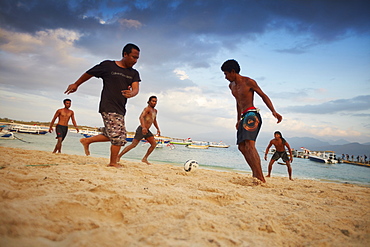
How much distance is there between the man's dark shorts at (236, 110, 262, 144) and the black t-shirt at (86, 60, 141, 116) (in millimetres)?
2453

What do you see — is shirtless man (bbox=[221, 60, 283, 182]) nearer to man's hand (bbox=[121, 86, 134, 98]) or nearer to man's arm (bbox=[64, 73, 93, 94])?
man's hand (bbox=[121, 86, 134, 98])

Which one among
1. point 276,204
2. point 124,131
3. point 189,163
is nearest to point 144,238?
point 276,204

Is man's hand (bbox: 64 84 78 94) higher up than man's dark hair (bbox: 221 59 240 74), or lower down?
lower down

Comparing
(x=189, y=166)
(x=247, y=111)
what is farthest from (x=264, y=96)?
(x=189, y=166)

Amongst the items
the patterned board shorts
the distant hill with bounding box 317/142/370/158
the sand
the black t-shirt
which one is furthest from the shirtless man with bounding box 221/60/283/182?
the distant hill with bounding box 317/142/370/158

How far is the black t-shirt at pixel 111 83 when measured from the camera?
3.90 meters

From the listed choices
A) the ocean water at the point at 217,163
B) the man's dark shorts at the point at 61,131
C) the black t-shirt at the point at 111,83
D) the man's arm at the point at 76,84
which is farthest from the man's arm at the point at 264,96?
the man's dark shorts at the point at 61,131

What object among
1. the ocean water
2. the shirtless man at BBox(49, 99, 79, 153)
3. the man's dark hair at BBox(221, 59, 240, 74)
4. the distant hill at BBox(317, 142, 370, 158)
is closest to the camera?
the man's dark hair at BBox(221, 59, 240, 74)

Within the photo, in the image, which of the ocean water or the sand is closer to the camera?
the sand

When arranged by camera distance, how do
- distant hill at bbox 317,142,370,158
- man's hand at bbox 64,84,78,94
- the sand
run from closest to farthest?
the sand < man's hand at bbox 64,84,78,94 < distant hill at bbox 317,142,370,158

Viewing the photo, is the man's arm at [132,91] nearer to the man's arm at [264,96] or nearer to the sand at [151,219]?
the sand at [151,219]

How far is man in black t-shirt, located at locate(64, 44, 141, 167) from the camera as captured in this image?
3.90 metres

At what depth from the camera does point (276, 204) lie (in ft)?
7.25

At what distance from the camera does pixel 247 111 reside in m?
4.03
